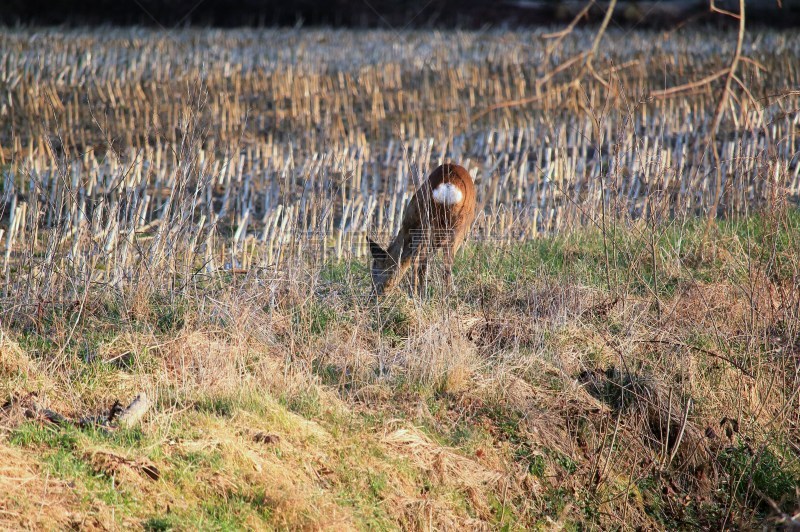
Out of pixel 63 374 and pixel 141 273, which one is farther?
pixel 141 273

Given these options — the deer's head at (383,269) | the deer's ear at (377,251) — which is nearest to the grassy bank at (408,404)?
the deer's head at (383,269)

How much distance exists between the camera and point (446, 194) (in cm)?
673

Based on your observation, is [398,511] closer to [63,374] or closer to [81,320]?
[63,374]

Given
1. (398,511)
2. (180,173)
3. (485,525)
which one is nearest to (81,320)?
(180,173)

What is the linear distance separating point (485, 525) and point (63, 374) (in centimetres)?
244

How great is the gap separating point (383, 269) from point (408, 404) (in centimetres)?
184

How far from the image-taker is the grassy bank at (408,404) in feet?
13.8

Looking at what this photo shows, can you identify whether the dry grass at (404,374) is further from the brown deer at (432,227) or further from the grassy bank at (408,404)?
the brown deer at (432,227)

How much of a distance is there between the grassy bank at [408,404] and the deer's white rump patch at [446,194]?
0.59 meters

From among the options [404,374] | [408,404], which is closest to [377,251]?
[404,374]

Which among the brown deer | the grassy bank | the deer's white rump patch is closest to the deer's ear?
the brown deer

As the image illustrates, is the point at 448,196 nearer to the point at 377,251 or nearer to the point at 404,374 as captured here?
the point at 377,251

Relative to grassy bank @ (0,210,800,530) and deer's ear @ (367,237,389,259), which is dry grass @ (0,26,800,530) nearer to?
grassy bank @ (0,210,800,530)

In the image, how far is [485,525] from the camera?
4773mm
